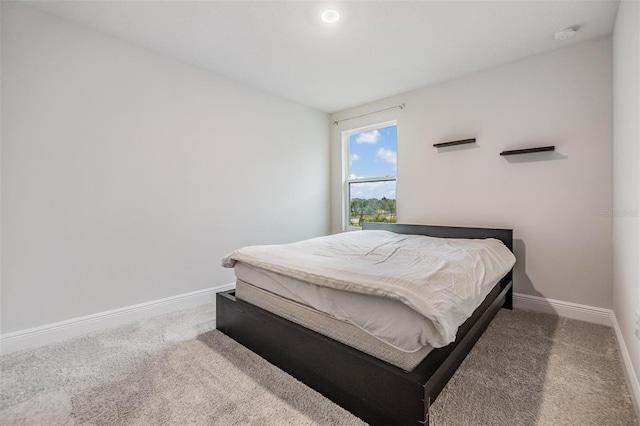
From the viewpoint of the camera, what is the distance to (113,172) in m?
2.30

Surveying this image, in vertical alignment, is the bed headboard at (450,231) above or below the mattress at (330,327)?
above

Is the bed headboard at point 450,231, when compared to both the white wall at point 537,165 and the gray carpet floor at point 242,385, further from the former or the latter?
the gray carpet floor at point 242,385

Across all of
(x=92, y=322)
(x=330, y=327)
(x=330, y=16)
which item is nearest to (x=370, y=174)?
(x=330, y=16)

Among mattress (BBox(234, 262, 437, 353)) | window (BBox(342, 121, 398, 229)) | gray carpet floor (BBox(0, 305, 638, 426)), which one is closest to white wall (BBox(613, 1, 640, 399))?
gray carpet floor (BBox(0, 305, 638, 426))

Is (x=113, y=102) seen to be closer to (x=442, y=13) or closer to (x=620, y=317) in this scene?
(x=442, y=13)

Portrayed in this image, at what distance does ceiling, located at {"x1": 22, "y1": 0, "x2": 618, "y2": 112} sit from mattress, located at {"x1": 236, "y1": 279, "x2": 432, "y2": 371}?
197 centimetres

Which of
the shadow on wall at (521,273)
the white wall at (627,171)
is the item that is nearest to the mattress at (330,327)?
the white wall at (627,171)

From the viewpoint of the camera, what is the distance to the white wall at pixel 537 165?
91.7 inches

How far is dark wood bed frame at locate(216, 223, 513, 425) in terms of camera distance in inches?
43.5

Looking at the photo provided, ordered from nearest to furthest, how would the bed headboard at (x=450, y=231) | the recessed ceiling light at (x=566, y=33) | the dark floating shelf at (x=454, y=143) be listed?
the recessed ceiling light at (x=566, y=33) < the bed headboard at (x=450, y=231) < the dark floating shelf at (x=454, y=143)

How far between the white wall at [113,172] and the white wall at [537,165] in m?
2.06

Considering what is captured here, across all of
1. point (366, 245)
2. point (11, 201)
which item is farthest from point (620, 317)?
point (11, 201)

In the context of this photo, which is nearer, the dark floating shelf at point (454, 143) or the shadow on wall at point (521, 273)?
the shadow on wall at point (521, 273)

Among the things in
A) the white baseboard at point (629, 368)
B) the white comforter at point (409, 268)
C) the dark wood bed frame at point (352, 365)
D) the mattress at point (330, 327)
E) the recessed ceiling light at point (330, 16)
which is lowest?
the white baseboard at point (629, 368)
